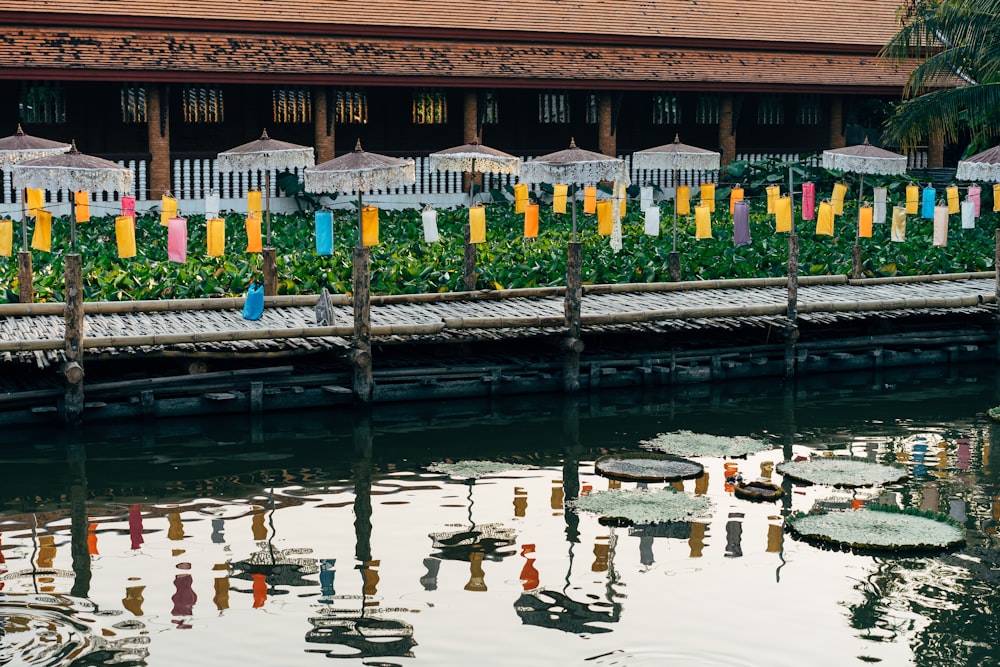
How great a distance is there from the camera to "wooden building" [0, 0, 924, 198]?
27.4m

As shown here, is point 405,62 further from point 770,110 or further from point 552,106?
point 770,110

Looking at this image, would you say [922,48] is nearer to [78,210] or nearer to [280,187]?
[280,187]

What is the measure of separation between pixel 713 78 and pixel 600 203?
12.2m

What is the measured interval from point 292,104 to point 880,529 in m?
20.3

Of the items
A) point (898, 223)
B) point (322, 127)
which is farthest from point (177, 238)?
point (322, 127)

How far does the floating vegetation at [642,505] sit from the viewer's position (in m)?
13.4

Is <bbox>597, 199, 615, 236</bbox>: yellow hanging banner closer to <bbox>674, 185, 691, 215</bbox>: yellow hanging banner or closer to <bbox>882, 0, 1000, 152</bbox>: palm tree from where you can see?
<bbox>674, 185, 691, 215</bbox>: yellow hanging banner

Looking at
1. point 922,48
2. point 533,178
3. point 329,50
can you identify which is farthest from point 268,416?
point 922,48

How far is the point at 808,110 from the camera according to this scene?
3547 centimetres

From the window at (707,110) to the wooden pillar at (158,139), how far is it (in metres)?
13.0

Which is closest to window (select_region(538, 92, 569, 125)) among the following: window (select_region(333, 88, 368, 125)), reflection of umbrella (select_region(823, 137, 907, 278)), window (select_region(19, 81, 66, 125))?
window (select_region(333, 88, 368, 125))

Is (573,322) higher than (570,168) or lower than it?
lower

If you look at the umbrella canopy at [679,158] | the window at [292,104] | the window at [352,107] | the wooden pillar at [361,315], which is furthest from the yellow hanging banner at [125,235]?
the window at [352,107]

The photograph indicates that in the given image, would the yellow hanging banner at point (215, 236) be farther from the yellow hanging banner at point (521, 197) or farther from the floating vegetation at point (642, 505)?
the floating vegetation at point (642, 505)
